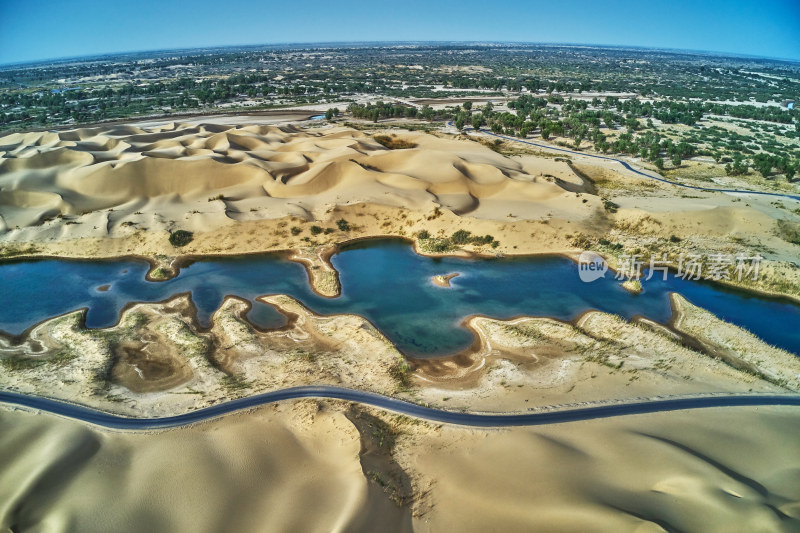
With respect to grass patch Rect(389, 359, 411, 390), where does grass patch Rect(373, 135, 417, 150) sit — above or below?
above

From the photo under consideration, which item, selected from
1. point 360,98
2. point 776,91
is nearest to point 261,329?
point 360,98

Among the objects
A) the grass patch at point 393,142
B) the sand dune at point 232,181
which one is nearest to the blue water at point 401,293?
the sand dune at point 232,181

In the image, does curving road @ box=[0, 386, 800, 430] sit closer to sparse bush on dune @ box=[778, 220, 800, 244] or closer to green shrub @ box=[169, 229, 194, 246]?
green shrub @ box=[169, 229, 194, 246]

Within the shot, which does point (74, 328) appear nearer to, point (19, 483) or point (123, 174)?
point (19, 483)

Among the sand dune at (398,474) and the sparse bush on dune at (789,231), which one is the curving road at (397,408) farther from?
the sparse bush on dune at (789,231)

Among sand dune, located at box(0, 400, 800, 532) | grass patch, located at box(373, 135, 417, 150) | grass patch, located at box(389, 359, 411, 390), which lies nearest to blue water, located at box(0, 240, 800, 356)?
grass patch, located at box(389, 359, 411, 390)

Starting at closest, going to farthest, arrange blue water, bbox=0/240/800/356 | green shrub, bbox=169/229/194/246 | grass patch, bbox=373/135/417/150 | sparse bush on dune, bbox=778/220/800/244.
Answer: blue water, bbox=0/240/800/356 → sparse bush on dune, bbox=778/220/800/244 → green shrub, bbox=169/229/194/246 → grass patch, bbox=373/135/417/150
